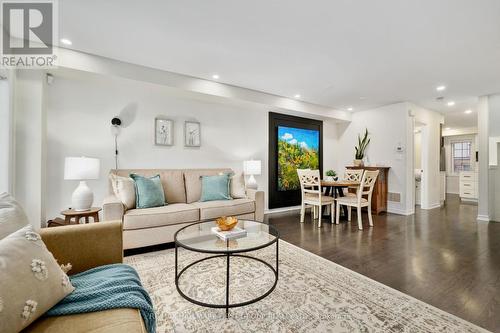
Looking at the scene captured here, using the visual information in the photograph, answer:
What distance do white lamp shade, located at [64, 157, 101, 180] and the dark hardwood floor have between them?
2.62 m

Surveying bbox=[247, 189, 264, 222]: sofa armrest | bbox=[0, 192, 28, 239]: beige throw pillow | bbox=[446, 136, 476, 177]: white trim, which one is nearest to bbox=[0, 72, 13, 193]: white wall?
bbox=[0, 192, 28, 239]: beige throw pillow

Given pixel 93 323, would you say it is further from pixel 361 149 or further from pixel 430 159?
pixel 430 159

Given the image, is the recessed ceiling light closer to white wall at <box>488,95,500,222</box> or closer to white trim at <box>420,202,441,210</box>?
white wall at <box>488,95,500,222</box>

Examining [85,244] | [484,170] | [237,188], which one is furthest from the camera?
[484,170]

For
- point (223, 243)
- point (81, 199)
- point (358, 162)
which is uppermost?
point (358, 162)

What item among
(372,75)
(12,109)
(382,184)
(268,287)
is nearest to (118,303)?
(268,287)

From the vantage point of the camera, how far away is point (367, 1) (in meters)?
1.85

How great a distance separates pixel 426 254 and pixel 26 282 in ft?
11.3

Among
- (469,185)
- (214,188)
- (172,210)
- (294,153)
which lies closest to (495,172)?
(469,185)

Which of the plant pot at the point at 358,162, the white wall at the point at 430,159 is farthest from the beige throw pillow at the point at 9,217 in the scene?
the white wall at the point at 430,159

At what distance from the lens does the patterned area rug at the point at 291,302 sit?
1.43 meters

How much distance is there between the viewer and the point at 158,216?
8.68 ft

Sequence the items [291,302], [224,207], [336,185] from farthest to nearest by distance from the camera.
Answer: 1. [336,185]
2. [224,207]
3. [291,302]

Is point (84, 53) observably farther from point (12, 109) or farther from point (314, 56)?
point (314, 56)
